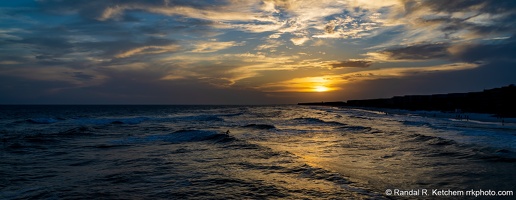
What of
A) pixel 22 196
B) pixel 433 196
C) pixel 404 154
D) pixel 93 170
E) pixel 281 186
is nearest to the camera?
pixel 433 196

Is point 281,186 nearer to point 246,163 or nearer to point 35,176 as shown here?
point 246,163

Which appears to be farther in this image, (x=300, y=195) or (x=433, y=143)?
(x=433, y=143)

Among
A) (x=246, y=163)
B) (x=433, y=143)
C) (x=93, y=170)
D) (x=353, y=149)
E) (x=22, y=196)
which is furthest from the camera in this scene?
(x=433, y=143)

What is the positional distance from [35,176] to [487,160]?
57.2 feet

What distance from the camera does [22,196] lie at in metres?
8.99

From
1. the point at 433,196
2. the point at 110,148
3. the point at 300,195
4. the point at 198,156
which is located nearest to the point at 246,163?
the point at 198,156

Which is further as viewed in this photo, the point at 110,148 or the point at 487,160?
the point at 110,148

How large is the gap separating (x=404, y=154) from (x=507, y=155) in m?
4.09

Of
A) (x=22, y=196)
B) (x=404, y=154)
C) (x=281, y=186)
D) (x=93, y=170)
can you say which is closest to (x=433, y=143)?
(x=404, y=154)

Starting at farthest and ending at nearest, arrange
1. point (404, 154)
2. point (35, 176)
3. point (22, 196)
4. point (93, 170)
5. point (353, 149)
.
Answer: point (353, 149)
point (404, 154)
point (93, 170)
point (35, 176)
point (22, 196)

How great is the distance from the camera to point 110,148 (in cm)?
1897

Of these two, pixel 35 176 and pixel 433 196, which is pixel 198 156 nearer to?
pixel 35 176

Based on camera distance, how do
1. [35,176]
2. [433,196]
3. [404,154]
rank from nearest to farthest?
[433,196]
[35,176]
[404,154]

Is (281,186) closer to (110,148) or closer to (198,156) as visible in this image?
(198,156)
